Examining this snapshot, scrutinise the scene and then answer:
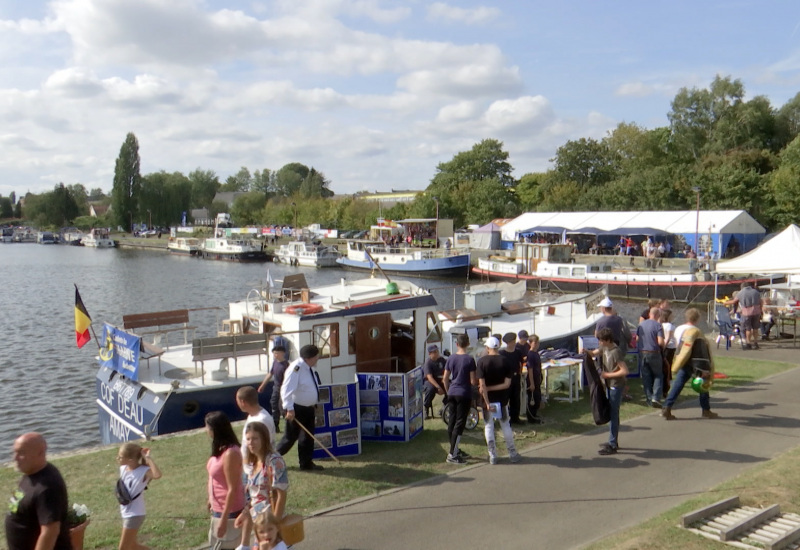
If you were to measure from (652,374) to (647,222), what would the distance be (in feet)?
159

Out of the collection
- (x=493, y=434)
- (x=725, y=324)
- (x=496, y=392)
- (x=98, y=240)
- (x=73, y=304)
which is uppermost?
(x=98, y=240)

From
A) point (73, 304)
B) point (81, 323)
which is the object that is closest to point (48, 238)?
point (73, 304)

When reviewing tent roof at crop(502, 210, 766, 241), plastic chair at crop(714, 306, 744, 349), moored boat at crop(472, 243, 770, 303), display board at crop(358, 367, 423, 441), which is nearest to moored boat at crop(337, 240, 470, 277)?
moored boat at crop(472, 243, 770, 303)

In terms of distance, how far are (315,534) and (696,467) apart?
5.56 m

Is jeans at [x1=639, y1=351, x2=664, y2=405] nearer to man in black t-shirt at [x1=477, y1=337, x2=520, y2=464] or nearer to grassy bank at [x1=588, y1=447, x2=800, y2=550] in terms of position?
grassy bank at [x1=588, y1=447, x2=800, y2=550]

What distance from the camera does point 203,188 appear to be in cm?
17712

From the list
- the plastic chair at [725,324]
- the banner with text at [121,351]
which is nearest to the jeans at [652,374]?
the plastic chair at [725,324]

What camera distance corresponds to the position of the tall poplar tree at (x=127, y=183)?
124m

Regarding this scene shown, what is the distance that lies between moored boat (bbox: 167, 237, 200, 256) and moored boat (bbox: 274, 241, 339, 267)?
63.8 feet

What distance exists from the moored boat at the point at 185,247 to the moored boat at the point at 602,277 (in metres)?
53.3

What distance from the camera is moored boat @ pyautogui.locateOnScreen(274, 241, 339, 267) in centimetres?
7281

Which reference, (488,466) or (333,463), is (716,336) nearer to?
(488,466)

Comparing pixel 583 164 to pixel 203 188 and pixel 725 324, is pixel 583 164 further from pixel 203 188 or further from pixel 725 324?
pixel 203 188

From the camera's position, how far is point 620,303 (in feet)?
139
